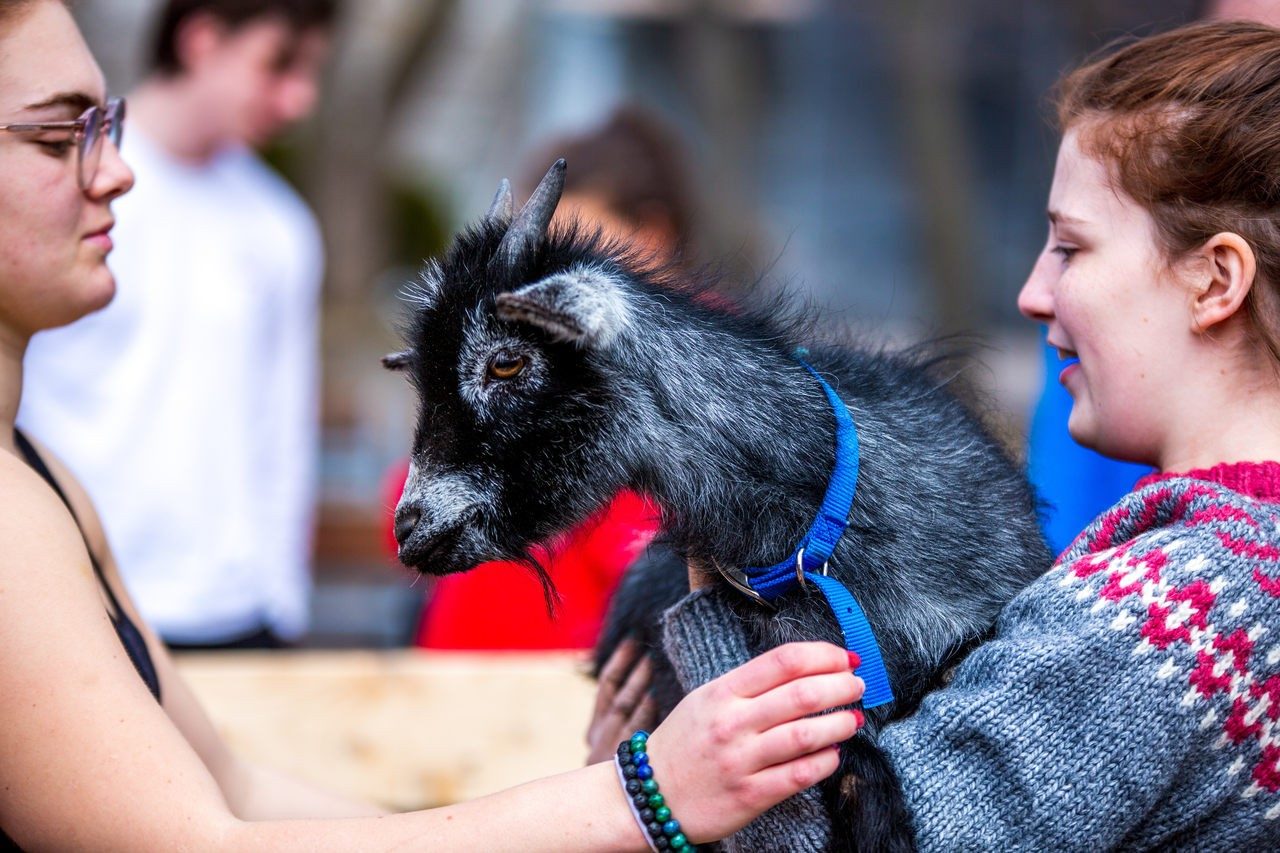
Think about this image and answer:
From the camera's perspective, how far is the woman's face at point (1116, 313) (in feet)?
5.58

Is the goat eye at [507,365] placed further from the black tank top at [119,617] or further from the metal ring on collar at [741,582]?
the black tank top at [119,617]

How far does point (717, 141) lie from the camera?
9.79m

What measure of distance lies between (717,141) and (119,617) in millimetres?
8359

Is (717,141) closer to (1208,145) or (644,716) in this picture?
(644,716)

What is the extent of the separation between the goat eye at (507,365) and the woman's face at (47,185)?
74 cm

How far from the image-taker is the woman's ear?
5.32 feet

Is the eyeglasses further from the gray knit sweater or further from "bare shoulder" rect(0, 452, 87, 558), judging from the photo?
the gray knit sweater

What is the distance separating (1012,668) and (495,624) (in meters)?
2.49

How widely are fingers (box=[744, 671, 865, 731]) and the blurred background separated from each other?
238 inches

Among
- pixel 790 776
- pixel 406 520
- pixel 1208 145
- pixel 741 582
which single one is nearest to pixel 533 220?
pixel 406 520

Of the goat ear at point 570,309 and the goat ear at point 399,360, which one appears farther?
the goat ear at point 399,360

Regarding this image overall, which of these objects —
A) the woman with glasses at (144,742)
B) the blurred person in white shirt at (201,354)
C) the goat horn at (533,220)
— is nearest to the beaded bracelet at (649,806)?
the woman with glasses at (144,742)

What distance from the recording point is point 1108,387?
1747 millimetres

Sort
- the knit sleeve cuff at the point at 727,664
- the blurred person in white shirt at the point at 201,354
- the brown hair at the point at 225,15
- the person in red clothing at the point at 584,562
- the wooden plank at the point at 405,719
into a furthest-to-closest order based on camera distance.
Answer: the brown hair at the point at 225,15
the blurred person in white shirt at the point at 201,354
the person in red clothing at the point at 584,562
the wooden plank at the point at 405,719
the knit sleeve cuff at the point at 727,664
